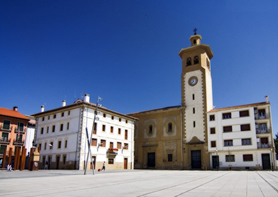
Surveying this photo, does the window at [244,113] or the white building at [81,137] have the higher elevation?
the window at [244,113]

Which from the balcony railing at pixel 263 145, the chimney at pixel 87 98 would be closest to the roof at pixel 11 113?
the chimney at pixel 87 98

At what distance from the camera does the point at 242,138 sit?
139ft

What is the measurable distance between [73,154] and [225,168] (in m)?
26.0

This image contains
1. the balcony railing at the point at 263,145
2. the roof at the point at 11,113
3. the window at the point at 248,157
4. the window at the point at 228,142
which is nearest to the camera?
the balcony railing at the point at 263,145

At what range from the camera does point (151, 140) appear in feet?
173

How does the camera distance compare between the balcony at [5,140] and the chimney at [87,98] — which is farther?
the balcony at [5,140]

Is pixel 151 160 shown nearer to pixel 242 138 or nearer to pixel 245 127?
pixel 242 138

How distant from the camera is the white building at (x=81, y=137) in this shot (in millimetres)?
39219

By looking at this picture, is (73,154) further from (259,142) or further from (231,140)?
(259,142)

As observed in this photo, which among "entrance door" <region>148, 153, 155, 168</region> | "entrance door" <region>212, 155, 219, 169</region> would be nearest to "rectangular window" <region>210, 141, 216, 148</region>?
"entrance door" <region>212, 155, 219, 169</region>

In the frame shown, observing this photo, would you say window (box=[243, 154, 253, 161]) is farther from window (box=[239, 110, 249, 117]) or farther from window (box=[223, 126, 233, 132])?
window (box=[239, 110, 249, 117])

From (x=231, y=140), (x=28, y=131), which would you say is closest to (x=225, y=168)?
(x=231, y=140)

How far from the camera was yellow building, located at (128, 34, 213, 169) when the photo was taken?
46875 millimetres

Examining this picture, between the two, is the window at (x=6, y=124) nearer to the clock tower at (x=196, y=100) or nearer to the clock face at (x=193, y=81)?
the clock tower at (x=196, y=100)
